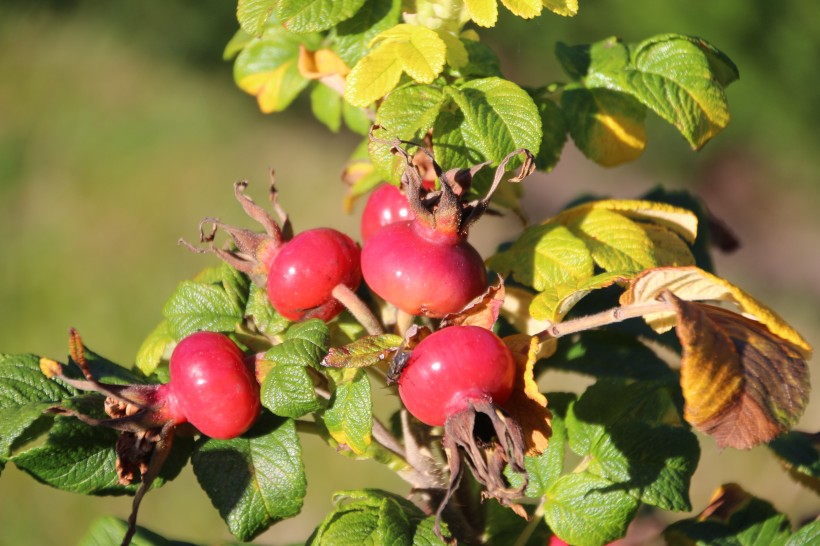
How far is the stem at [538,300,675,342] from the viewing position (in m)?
0.93

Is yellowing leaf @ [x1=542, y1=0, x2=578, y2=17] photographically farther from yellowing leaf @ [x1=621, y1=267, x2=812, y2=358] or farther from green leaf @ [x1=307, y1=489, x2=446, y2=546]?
green leaf @ [x1=307, y1=489, x2=446, y2=546]

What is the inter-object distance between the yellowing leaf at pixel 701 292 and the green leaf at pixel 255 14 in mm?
584

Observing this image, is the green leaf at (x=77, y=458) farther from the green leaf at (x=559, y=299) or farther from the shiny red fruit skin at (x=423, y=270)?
the green leaf at (x=559, y=299)

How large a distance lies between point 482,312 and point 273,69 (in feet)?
2.19

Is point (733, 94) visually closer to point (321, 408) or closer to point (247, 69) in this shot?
point (247, 69)

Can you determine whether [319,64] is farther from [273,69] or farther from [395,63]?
[395,63]

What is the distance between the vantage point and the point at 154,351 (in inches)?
50.5

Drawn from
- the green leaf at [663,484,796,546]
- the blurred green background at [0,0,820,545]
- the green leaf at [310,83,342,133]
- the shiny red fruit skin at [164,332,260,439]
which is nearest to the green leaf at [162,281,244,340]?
the shiny red fruit skin at [164,332,260,439]

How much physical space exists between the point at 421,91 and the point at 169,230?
3.30m

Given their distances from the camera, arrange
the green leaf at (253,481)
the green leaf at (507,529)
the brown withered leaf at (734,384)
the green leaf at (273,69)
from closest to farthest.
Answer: the brown withered leaf at (734,384), the green leaf at (253,481), the green leaf at (507,529), the green leaf at (273,69)

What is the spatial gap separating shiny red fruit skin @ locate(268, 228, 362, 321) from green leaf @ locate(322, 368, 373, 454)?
107 millimetres

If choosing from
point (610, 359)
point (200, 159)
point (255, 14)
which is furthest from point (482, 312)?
point (200, 159)

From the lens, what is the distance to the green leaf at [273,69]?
4.85 ft

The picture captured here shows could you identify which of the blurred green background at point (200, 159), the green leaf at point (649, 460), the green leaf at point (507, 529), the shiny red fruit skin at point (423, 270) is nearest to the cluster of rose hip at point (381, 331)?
the shiny red fruit skin at point (423, 270)
